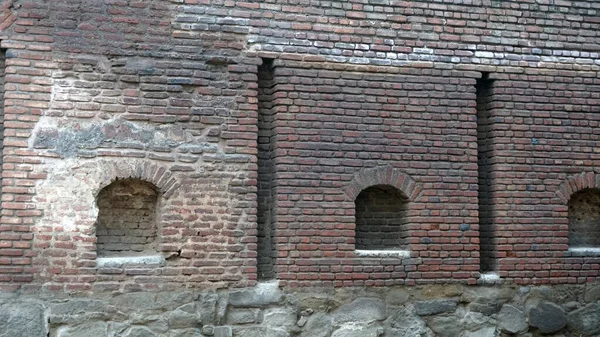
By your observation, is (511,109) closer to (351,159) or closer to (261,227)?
(351,159)

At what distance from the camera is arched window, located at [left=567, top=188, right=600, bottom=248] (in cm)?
962

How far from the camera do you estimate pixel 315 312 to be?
8.60m

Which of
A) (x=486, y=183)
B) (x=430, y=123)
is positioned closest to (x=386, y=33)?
(x=430, y=123)

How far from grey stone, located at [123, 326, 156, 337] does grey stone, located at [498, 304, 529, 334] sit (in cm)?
343

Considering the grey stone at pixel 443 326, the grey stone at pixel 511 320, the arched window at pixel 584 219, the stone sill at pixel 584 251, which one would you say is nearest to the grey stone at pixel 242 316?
the grey stone at pixel 443 326

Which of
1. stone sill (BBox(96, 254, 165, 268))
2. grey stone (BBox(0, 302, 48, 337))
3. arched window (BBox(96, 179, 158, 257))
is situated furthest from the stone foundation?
arched window (BBox(96, 179, 158, 257))

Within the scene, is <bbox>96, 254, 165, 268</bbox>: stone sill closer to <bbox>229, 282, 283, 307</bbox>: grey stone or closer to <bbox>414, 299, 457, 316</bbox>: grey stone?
<bbox>229, 282, 283, 307</bbox>: grey stone

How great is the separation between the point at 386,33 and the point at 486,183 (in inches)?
73.0

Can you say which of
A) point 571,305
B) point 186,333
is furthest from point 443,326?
point 186,333

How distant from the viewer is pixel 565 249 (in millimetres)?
9391

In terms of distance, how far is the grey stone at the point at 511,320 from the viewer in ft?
29.9

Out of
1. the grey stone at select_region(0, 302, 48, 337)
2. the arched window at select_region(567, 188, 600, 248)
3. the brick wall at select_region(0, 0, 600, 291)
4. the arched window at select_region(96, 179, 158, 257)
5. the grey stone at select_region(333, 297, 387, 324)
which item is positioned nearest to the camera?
the grey stone at select_region(0, 302, 48, 337)

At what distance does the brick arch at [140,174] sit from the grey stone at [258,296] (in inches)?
43.7

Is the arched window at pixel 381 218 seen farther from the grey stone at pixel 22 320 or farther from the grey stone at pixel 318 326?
the grey stone at pixel 22 320
